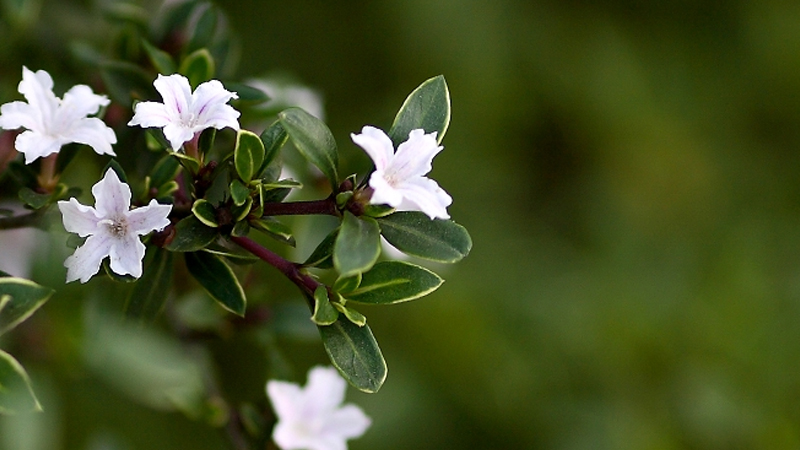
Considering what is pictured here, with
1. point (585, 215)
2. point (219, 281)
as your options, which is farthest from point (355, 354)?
point (585, 215)

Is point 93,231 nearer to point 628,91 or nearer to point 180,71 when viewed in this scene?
point 180,71

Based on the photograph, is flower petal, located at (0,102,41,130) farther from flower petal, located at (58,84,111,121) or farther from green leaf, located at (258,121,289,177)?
green leaf, located at (258,121,289,177)

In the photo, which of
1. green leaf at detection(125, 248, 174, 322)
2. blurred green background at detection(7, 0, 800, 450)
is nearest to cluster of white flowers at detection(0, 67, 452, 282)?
green leaf at detection(125, 248, 174, 322)

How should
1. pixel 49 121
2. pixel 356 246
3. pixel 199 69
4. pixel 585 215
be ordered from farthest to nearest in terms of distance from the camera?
pixel 585 215 → pixel 199 69 → pixel 49 121 → pixel 356 246

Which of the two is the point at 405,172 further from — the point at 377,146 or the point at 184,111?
the point at 184,111

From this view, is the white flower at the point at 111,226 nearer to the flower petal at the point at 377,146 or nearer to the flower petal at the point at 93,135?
the flower petal at the point at 93,135

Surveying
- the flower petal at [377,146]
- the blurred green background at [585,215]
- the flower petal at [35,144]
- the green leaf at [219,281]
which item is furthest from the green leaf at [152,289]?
the blurred green background at [585,215]
